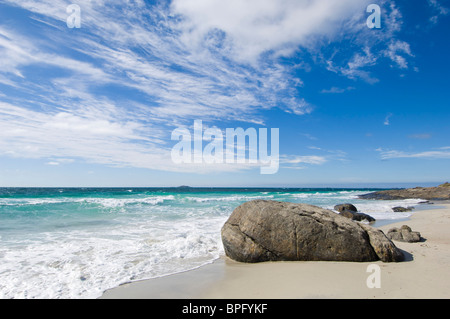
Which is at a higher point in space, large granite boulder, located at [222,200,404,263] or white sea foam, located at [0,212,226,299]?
large granite boulder, located at [222,200,404,263]

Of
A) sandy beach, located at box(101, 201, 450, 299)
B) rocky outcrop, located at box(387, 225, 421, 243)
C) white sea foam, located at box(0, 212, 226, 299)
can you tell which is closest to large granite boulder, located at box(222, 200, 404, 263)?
sandy beach, located at box(101, 201, 450, 299)

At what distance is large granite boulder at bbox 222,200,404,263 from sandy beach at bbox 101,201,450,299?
24 cm

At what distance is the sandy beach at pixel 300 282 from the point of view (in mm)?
4531

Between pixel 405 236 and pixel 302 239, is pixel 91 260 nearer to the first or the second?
pixel 302 239

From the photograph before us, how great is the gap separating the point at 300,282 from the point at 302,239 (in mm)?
1681

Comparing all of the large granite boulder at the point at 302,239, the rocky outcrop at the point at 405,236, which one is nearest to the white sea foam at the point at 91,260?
the large granite boulder at the point at 302,239

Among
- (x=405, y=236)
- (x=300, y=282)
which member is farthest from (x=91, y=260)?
(x=405, y=236)

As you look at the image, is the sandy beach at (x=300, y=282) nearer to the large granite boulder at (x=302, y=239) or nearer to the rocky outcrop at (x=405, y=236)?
the large granite boulder at (x=302, y=239)

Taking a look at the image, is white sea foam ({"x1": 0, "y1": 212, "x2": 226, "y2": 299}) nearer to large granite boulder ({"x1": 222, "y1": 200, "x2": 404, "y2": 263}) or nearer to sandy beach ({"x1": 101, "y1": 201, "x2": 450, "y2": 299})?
sandy beach ({"x1": 101, "y1": 201, "x2": 450, "y2": 299})

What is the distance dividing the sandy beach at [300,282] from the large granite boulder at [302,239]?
0.24 m

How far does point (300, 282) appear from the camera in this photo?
5082 mm

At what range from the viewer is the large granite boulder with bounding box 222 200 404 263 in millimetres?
6387
